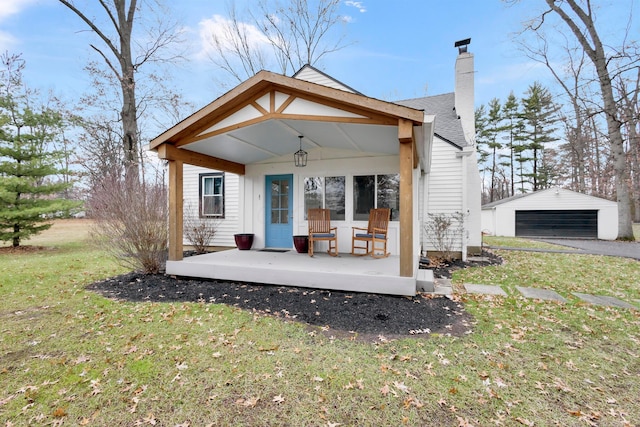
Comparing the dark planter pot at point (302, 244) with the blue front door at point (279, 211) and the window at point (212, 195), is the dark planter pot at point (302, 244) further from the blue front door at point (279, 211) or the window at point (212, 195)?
the window at point (212, 195)

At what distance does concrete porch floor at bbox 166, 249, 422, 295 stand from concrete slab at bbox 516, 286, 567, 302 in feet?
6.78

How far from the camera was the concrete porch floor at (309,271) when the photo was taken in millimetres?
4137

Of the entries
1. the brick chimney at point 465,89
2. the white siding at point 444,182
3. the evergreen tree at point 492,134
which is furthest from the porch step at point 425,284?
the evergreen tree at point 492,134

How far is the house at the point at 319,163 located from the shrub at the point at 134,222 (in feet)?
1.55

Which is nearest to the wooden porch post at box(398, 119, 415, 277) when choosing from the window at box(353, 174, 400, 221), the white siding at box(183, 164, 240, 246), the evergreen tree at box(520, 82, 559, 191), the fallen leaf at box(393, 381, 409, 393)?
the fallen leaf at box(393, 381, 409, 393)

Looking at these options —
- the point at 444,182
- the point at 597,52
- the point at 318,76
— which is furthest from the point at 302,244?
the point at 597,52

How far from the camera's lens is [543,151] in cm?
2259

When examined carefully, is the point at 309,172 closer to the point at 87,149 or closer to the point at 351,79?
the point at 351,79

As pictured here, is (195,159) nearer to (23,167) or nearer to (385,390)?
(385,390)

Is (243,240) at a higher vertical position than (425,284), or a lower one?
higher

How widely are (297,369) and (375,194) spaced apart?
473cm

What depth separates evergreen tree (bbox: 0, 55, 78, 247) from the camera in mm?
9438

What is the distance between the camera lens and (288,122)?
491cm

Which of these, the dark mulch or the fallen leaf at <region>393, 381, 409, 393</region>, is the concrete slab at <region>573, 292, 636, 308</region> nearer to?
the dark mulch
